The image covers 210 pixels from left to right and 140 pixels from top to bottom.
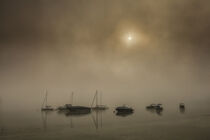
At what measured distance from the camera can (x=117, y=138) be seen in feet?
69.2

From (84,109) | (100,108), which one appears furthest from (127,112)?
(100,108)

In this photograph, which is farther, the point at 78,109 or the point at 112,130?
the point at 78,109

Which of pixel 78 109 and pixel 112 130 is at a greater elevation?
pixel 78 109

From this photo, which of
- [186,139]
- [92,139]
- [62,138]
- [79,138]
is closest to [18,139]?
[62,138]

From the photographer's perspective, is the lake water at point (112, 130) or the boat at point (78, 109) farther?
the boat at point (78, 109)

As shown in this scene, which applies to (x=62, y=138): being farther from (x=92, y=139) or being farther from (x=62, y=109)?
(x=62, y=109)

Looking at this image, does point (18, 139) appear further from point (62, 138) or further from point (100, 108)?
point (100, 108)

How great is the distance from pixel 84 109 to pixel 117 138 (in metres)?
48.0

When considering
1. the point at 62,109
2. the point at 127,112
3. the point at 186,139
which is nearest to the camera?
the point at 186,139

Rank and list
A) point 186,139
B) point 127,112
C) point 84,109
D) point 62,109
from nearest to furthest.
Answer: point 186,139 < point 127,112 < point 84,109 < point 62,109

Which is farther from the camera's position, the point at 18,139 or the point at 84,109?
the point at 84,109

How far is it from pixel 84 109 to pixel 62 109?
20.6 metres

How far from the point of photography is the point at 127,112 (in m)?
63.2

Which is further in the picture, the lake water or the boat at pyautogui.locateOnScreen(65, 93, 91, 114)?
the boat at pyautogui.locateOnScreen(65, 93, 91, 114)
